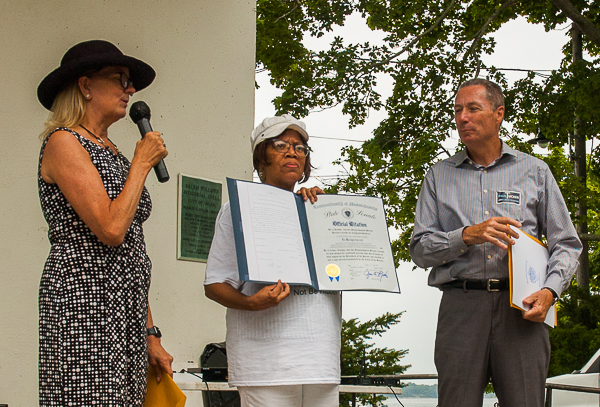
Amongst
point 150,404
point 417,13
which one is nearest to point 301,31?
point 417,13

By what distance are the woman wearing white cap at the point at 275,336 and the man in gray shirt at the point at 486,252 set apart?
0.60 metres

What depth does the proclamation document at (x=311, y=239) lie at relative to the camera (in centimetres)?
234

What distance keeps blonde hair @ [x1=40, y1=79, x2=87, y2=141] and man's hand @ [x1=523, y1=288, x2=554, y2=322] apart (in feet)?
5.93

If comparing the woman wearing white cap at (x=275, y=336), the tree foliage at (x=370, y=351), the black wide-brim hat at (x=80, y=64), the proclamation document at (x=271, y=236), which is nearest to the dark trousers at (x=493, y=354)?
the woman wearing white cap at (x=275, y=336)

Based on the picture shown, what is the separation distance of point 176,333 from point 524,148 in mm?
8238

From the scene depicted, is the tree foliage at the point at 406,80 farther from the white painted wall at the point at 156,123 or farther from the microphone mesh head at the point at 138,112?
the microphone mesh head at the point at 138,112

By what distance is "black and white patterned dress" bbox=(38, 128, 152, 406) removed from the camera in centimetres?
202

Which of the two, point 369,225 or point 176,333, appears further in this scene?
point 176,333

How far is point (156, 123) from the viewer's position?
4902 mm

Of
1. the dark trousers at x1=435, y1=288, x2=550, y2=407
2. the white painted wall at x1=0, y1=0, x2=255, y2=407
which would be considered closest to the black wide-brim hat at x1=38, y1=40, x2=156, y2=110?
the dark trousers at x1=435, y1=288, x2=550, y2=407

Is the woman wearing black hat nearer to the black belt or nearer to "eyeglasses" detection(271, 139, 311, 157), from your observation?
"eyeglasses" detection(271, 139, 311, 157)

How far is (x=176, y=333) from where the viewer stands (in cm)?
487

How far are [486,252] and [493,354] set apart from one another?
419 millimetres

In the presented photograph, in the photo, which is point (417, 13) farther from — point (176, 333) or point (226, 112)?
point (176, 333)
